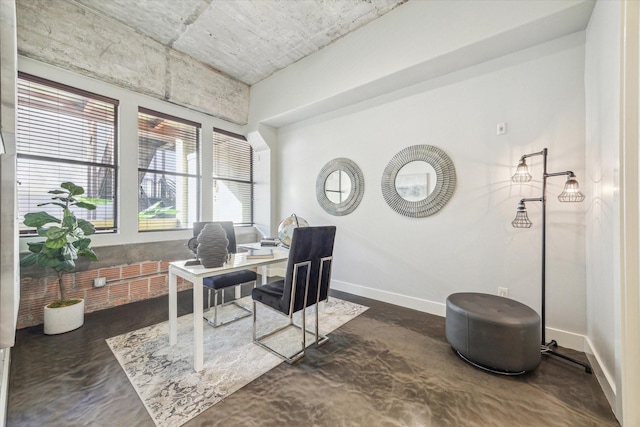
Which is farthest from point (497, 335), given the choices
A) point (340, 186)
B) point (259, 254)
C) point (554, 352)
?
point (340, 186)

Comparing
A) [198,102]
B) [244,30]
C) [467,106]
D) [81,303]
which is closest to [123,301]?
[81,303]

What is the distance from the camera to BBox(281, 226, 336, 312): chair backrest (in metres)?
2.03

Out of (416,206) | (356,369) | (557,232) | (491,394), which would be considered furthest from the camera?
(416,206)

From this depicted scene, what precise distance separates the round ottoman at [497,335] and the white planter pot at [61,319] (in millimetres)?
3616

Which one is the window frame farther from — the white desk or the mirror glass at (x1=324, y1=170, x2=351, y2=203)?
the white desk

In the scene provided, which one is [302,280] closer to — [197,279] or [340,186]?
[197,279]

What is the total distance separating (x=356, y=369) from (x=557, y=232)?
219 centimetres

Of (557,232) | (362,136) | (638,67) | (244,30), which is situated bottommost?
(557,232)

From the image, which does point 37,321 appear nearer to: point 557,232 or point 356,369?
point 356,369

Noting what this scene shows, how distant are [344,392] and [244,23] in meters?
3.94

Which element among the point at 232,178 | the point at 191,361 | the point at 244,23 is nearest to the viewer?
the point at 191,361

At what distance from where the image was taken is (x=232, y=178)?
4.70 meters

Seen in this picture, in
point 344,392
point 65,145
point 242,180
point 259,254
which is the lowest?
point 344,392

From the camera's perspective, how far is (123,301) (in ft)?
10.9
